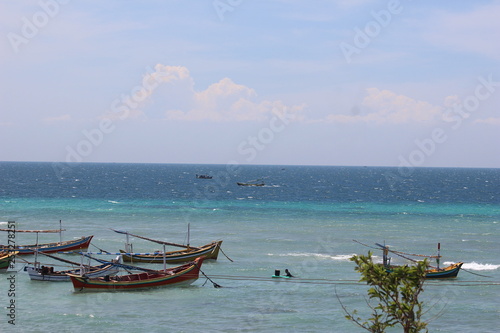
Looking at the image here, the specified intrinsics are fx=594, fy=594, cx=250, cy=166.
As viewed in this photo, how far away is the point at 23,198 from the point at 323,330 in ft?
326

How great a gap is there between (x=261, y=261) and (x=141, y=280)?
1463 centimetres

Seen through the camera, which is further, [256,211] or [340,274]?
[256,211]

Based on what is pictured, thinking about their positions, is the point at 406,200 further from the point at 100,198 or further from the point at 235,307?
the point at 235,307

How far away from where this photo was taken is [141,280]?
142ft

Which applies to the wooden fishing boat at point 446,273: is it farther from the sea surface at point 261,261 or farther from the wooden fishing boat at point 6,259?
the wooden fishing boat at point 6,259

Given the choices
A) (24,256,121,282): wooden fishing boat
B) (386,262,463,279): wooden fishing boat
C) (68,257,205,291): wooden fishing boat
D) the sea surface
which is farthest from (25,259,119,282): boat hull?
(386,262,463,279): wooden fishing boat

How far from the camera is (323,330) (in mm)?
34469

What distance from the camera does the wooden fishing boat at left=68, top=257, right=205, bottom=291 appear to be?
139ft

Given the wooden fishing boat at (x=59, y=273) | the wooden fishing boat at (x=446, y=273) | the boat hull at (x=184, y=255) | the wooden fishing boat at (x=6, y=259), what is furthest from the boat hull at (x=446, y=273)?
the wooden fishing boat at (x=6, y=259)

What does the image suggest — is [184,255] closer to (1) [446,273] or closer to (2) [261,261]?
(2) [261,261]

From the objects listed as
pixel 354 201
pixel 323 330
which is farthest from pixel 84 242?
pixel 354 201

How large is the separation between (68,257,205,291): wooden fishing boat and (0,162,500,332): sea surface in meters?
0.66

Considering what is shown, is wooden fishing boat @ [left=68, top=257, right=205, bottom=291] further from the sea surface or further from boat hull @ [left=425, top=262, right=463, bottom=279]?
boat hull @ [left=425, top=262, right=463, bottom=279]

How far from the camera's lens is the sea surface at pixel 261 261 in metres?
36.2
